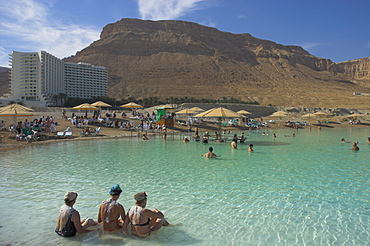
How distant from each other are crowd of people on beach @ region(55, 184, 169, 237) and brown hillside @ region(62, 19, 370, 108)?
6445cm

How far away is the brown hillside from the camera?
7594cm

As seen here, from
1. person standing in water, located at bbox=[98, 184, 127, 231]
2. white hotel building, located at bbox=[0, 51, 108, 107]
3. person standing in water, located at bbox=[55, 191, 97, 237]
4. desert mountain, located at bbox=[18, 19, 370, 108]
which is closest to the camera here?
person standing in water, located at bbox=[55, 191, 97, 237]

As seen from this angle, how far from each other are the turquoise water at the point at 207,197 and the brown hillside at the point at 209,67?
58.7 m

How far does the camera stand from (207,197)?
267 inches

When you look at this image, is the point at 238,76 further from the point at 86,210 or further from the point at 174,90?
the point at 86,210

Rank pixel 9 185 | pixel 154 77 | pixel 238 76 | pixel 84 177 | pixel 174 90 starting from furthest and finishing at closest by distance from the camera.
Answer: pixel 238 76 < pixel 154 77 < pixel 174 90 < pixel 84 177 < pixel 9 185

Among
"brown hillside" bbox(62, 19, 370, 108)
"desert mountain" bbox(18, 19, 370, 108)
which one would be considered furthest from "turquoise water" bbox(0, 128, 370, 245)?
"desert mountain" bbox(18, 19, 370, 108)

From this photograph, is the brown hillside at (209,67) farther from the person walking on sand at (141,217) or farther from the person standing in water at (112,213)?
the person standing in water at (112,213)

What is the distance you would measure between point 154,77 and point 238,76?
29.3 meters

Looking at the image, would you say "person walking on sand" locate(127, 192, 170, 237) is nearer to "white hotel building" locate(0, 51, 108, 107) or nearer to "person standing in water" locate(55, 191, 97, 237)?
"person standing in water" locate(55, 191, 97, 237)

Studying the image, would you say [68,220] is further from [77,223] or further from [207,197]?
[207,197]

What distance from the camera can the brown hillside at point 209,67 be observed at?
249 feet

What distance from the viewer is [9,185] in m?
7.75

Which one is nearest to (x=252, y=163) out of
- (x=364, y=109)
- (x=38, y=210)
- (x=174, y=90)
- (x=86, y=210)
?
(x=86, y=210)
